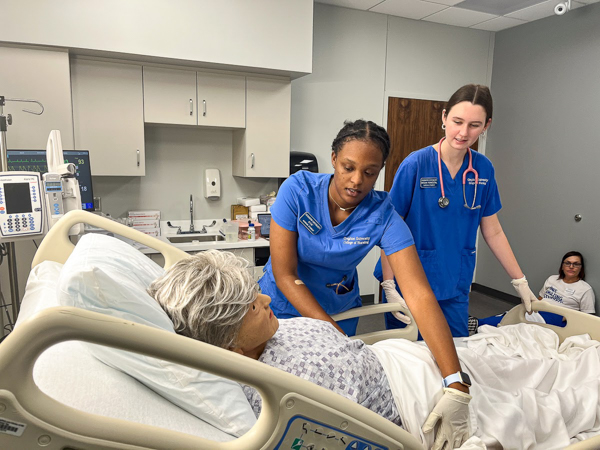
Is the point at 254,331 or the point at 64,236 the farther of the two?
the point at 64,236

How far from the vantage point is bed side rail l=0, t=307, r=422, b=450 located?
20.3 inches

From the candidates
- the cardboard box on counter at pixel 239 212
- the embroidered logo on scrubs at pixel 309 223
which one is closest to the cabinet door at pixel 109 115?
the cardboard box on counter at pixel 239 212

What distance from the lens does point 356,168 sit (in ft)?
4.43

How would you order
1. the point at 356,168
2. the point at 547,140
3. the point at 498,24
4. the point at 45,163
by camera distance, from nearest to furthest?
the point at 356,168 < the point at 45,163 < the point at 547,140 < the point at 498,24

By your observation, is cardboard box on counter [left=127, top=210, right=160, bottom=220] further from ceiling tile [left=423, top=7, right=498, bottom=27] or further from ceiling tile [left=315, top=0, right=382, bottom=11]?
ceiling tile [left=423, top=7, right=498, bottom=27]

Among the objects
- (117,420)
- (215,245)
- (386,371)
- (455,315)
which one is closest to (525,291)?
(455,315)

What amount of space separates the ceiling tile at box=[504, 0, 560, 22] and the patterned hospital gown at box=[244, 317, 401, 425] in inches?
142

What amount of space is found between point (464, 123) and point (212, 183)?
2.22 meters

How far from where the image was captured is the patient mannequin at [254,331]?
3.07 feet

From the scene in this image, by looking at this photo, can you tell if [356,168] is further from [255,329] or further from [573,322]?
[573,322]

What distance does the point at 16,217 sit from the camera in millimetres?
2023

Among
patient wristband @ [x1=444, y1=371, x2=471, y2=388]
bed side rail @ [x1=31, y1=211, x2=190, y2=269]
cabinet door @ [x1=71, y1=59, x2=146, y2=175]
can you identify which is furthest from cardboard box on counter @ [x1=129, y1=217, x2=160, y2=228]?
patient wristband @ [x1=444, y1=371, x2=471, y2=388]

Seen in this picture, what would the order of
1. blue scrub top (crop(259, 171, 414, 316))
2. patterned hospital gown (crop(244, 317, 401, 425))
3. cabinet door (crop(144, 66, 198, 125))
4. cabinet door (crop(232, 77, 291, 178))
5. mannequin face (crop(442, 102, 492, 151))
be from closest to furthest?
patterned hospital gown (crop(244, 317, 401, 425)) → blue scrub top (crop(259, 171, 414, 316)) → mannequin face (crop(442, 102, 492, 151)) → cabinet door (crop(144, 66, 198, 125)) → cabinet door (crop(232, 77, 291, 178))

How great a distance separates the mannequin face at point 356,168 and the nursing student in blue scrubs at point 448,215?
1.81 ft
